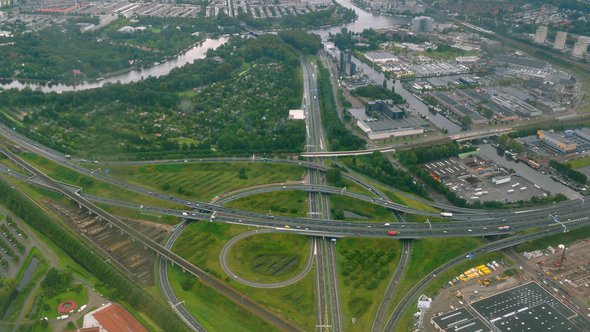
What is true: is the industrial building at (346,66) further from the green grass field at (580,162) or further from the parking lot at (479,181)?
the green grass field at (580,162)

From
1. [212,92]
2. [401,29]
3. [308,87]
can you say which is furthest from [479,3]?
[212,92]

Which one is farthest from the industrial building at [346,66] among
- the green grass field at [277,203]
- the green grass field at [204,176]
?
the green grass field at [277,203]

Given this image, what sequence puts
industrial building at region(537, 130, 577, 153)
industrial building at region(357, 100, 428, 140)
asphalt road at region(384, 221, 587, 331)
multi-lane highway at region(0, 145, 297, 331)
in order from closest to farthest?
1. multi-lane highway at region(0, 145, 297, 331)
2. asphalt road at region(384, 221, 587, 331)
3. industrial building at region(537, 130, 577, 153)
4. industrial building at region(357, 100, 428, 140)

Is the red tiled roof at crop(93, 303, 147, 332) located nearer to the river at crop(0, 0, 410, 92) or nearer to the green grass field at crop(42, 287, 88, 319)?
the green grass field at crop(42, 287, 88, 319)

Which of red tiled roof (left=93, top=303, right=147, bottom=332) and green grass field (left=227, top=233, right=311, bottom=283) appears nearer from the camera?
red tiled roof (left=93, top=303, right=147, bottom=332)

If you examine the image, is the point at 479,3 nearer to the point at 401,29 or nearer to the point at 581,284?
the point at 401,29

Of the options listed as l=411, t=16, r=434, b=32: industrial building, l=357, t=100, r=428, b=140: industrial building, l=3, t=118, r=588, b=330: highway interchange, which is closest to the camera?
l=3, t=118, r=588, b=330: highway interchange

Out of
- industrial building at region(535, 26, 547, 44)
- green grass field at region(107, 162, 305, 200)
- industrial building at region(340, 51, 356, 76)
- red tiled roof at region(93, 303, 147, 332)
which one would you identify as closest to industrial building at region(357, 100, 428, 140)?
green grass field at region(107, 162, 305, 200)
